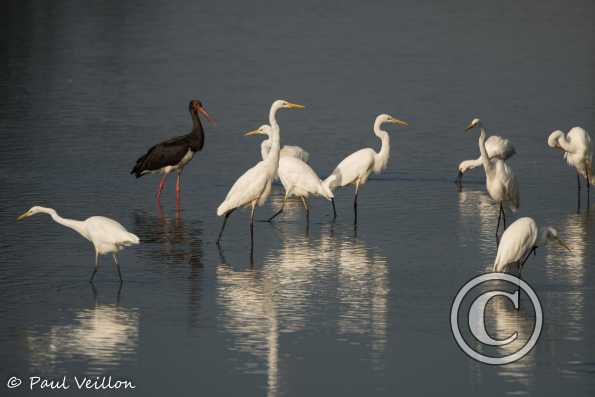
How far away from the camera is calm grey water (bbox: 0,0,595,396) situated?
11.9 meters

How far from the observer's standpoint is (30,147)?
23.4 m

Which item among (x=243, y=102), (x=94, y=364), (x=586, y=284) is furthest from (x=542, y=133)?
(x=94, y=364)

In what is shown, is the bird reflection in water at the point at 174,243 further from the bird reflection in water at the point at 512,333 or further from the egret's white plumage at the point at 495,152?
the egret's white plumage at the point at 495,152

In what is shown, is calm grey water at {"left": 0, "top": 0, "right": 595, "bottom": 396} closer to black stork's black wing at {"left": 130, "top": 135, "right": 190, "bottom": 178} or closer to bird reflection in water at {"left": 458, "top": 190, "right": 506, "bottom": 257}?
bird reflection in water at {"left": 458, "top": 190, "right": 506, "bottom": 257}

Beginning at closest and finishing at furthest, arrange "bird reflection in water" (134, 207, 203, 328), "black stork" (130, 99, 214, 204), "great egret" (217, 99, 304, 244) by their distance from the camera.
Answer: "bird reflection in water" (134, 207, 203, 328) < "great egret" (217, 99, 304, 244) < "black stork" (130, 99, 214, 204)

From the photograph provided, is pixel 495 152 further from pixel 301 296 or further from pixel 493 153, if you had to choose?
pixel 301 296


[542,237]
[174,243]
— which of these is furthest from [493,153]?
→ [542,237]

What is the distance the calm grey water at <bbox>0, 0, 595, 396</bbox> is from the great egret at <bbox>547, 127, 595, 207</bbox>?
1.68 feet

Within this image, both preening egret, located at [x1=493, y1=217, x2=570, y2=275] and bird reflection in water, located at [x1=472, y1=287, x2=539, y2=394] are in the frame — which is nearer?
bird reflection in water, located at [x1=472, y1=287, x2=539, y2=394]

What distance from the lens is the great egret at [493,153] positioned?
2102 centimetres

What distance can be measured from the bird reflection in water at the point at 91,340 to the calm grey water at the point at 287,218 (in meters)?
0.03

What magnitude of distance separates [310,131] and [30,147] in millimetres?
5133

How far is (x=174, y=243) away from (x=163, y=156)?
331cm

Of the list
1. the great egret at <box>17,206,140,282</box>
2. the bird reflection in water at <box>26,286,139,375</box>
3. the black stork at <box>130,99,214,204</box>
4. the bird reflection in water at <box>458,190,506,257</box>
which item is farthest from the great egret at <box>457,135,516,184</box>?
the bird reflection in water at <box>26,286,139,375</box>
